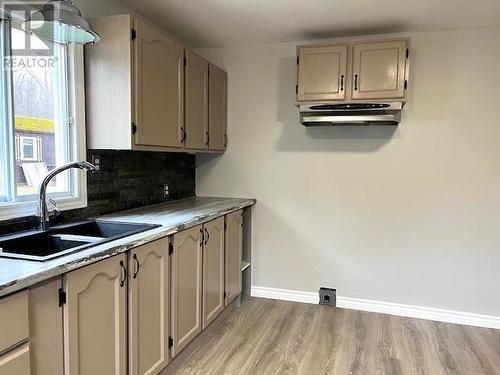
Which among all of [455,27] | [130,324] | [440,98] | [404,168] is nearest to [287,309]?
[404,168]

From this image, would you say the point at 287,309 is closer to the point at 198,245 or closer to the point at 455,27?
the point at 198,245

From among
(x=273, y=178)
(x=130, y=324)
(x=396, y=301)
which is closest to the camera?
(x=130, y=324)

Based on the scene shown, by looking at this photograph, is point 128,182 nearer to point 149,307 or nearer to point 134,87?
point 134,87

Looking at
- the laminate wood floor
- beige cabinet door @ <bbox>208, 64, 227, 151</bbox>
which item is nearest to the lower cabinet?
the laminate wood floor

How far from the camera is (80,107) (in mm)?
2295

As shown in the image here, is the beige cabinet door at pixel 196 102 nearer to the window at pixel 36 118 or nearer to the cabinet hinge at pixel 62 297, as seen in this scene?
the window at pixel 36 118

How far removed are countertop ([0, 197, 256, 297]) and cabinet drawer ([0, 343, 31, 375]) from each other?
20cm

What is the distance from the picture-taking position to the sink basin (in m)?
1.74

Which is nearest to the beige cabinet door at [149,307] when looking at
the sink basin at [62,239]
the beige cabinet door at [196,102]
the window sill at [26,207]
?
the sink basin at [62,239]

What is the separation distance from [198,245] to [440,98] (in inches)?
→ 85.4

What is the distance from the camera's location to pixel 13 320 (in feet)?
4.09

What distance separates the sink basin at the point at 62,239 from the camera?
174cm

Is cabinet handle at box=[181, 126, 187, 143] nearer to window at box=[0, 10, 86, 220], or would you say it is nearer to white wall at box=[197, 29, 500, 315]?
window at box=[0, 10, 86, 220]

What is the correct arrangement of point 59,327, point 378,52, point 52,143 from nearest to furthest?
point 59,327
point 52,143
point 378,52
